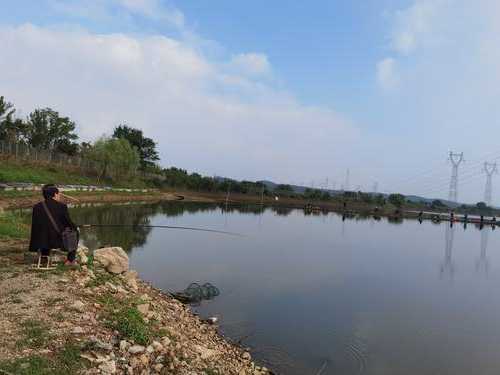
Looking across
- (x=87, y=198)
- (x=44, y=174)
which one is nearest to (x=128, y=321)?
(x=87, y=198)

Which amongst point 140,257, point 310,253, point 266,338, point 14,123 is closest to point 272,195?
point 14,123

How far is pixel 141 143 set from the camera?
77.6 metres

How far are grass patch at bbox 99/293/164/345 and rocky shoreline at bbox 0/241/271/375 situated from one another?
1 centimetres

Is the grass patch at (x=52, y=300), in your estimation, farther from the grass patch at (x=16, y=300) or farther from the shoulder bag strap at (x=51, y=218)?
the shoulder bag strap at (x=51, y=218)

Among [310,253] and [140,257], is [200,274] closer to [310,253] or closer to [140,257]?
[140,257]

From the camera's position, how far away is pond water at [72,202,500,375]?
899 cm

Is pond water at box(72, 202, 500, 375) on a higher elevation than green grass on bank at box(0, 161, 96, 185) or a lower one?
lower

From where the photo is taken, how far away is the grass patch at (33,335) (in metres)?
5.05

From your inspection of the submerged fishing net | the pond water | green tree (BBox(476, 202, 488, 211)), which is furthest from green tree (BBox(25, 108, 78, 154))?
green tree (BBox(476, 202, 488, 211))

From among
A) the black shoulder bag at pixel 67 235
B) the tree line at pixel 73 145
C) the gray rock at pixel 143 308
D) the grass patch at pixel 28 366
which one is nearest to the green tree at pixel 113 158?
the tree line at pixel 73 145

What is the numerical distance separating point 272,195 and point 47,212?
81.1 metres

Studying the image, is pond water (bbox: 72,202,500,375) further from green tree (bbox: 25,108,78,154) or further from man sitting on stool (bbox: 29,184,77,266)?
green tree (bbox: 25,108,78,154)

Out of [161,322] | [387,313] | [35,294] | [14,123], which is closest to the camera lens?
[35,294]

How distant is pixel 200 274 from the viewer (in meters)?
14.8
